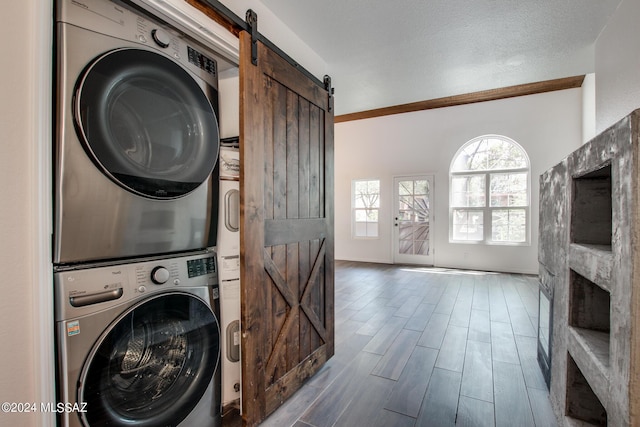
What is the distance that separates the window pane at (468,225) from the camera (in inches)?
237

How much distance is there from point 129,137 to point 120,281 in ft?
1.84

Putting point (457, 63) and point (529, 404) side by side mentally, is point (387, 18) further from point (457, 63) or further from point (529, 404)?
point (529, 404)

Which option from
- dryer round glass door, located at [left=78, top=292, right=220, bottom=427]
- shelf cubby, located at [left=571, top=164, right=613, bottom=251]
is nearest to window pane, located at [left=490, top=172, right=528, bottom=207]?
shelf cubby, located at [left=571, top=164, right=613, bottom=251]

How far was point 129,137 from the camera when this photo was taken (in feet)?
3.83

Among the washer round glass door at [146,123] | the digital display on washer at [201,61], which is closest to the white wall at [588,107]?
the digital display on washer at [201,61]

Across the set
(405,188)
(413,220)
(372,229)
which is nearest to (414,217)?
(413,220)

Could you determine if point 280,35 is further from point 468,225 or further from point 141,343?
point 468,225

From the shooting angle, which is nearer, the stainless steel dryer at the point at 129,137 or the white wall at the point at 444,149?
the stainless steel dryer at the point at 129,137

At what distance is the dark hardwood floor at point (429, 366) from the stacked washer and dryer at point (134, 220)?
0.79m

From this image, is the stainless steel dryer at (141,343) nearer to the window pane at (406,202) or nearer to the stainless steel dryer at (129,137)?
the stainless steel dryer at (129,137)

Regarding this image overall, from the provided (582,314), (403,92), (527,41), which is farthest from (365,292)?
(527,41)

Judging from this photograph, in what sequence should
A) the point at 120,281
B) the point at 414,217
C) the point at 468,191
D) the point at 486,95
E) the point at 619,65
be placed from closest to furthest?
1. the point at 120,281
2. the point at 619,65
3. the point at 486,95
4. the point at 468,191
5. the point at 414,217

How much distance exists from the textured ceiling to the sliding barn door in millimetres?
416

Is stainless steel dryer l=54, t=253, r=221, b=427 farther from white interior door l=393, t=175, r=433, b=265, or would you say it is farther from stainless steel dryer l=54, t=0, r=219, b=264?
white interior door l=393, t=175, r=433, b=265
